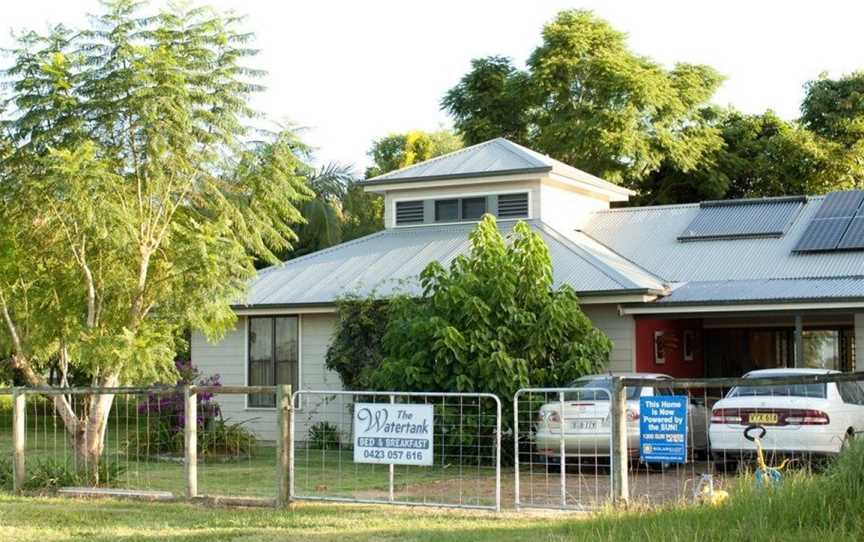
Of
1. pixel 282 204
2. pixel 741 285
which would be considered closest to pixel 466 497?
pixel 282 204

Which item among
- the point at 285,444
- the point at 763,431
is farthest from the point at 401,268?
the point at 763,431

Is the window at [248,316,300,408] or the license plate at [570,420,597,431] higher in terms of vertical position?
the window at [248,316,300,408]

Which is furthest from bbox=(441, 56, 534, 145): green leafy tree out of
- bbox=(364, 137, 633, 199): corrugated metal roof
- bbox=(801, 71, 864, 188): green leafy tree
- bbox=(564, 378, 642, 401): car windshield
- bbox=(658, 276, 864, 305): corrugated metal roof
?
bbox=(564, 378, 642, 401): car windshield

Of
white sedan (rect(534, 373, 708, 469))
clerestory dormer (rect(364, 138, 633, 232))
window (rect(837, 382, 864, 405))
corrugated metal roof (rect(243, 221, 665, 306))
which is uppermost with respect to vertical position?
clerestory dormer (rect(364, 138, 633, 232))

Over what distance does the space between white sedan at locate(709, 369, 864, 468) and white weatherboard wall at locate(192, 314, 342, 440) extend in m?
10.1

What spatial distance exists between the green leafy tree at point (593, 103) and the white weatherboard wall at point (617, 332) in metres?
18.6

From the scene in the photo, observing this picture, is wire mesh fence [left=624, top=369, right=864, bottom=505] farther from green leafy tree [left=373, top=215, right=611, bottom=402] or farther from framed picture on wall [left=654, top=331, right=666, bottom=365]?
framed picture on wall [left=654, top=331, right=666, bottom=365]

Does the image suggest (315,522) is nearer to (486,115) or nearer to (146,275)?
(146,275)

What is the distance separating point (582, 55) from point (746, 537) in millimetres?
35831

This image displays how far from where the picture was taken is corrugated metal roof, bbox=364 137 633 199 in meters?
26.6

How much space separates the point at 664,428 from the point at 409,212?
16.3 metres

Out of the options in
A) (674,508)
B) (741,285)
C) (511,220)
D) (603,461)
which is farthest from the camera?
(511,220)

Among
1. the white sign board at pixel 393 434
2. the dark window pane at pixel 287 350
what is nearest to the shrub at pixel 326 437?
the dark window pane at pixel 287 350

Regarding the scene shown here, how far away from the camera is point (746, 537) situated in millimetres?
9125
